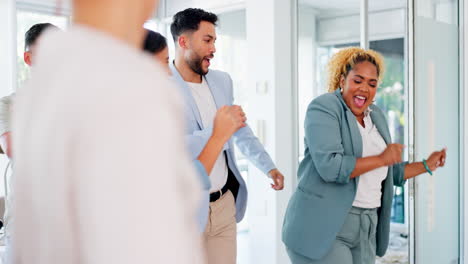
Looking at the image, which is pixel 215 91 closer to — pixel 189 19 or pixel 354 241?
pixel 189 19

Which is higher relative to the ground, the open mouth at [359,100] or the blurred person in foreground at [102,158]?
the open mouth at [359,100]

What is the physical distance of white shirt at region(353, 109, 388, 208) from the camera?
85.7 inches

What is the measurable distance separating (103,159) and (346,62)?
206cm

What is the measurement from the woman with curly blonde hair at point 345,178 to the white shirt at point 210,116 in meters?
0.34

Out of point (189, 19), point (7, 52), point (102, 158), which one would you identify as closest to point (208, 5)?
point (7, 52)

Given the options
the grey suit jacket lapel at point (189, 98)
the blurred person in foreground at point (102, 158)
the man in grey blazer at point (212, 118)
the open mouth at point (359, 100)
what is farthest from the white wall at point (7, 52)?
the blurred person in foreground at point (102, 158)

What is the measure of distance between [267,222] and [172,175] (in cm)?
401

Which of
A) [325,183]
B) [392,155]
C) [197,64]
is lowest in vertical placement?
[325,183]

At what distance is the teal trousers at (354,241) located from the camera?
2.13 m

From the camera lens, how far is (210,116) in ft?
7.50

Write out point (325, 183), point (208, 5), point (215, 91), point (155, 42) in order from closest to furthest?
1. point (155, 42)
2. point (325, 183)
3. point (215, 91)
4. point (208, 5)

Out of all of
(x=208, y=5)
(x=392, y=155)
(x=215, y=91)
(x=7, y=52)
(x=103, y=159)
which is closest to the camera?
(x=103, y=159)

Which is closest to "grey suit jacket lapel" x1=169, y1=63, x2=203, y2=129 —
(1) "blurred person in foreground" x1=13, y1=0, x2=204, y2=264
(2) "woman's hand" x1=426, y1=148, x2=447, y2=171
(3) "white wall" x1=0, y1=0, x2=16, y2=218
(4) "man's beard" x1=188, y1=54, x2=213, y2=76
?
(4) "man's beard" x1=188, y1=54, x2=213, y2=76

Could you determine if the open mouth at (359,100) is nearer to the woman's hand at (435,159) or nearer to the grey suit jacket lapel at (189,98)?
the woman's hand at (435,159)
